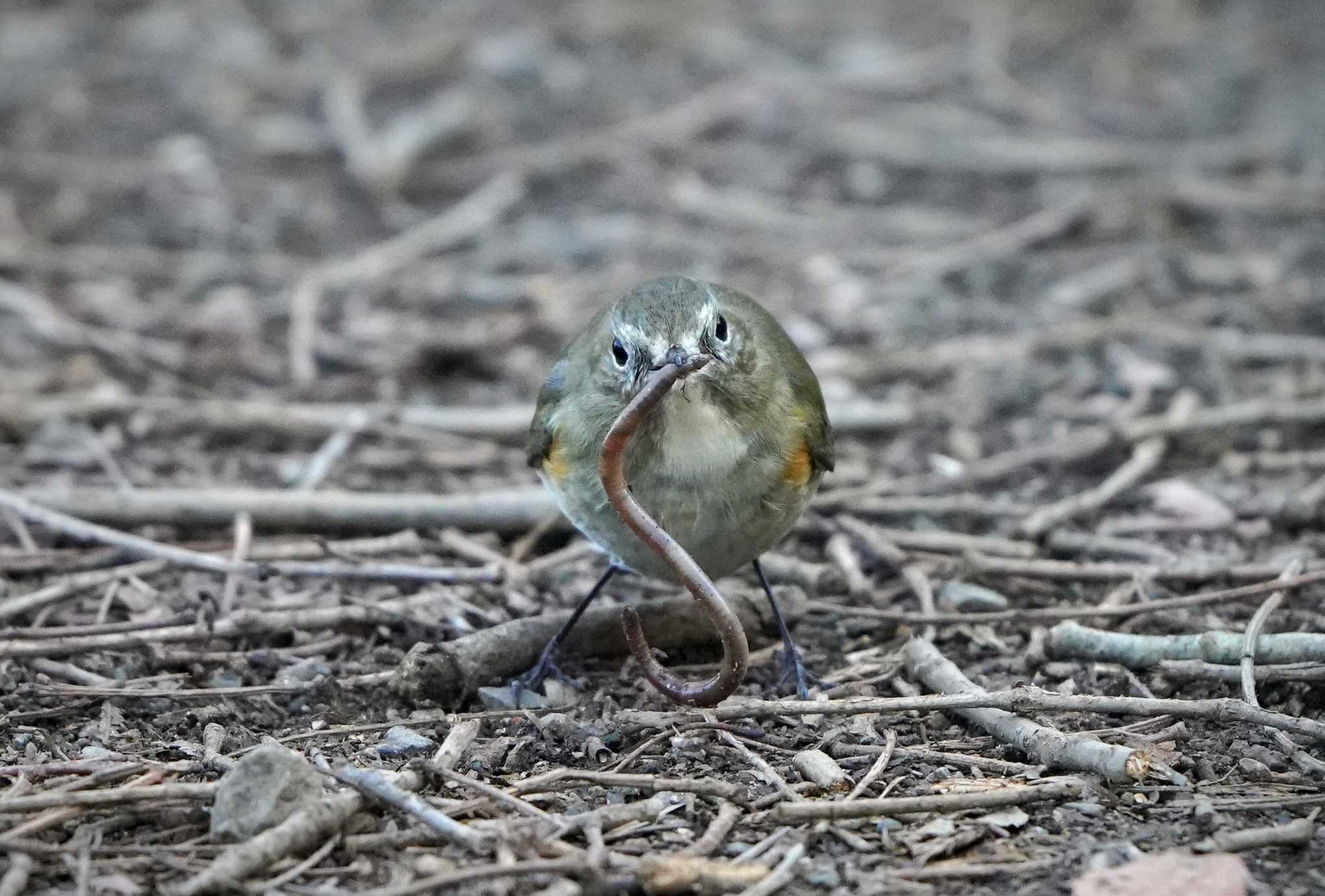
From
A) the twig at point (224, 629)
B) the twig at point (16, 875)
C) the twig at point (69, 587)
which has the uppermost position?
the twig at point (69, 587)

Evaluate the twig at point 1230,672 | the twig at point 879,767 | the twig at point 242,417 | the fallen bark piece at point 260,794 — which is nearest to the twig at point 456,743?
the fallen bark piece at point 260,794

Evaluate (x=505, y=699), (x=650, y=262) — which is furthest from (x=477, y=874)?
(x=650, y=262)

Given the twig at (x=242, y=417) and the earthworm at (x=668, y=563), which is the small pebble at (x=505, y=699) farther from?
the twig at (x=242, y=417)

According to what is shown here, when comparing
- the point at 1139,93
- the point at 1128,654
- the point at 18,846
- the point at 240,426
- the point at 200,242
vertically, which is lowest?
the point at 18,846

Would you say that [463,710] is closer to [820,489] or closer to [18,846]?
[18,846]

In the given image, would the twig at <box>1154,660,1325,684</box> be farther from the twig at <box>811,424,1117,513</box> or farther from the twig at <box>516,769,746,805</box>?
the twig at <box>811,424,1117,513</box>

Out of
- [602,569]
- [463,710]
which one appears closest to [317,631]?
[463,710]
